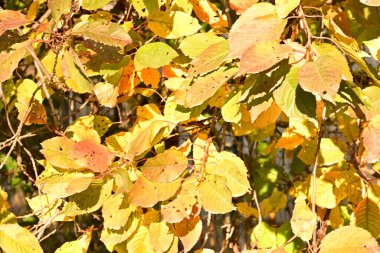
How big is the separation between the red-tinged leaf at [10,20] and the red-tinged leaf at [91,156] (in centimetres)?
22

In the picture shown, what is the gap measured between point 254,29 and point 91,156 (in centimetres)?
34

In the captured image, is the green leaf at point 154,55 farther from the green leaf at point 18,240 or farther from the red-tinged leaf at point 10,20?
the green leaf at point 18,240

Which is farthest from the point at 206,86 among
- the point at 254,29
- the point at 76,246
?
the point at 76,246

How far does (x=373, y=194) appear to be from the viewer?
1.21m

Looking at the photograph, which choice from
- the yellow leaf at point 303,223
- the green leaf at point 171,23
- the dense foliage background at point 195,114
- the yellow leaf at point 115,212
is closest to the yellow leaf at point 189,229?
the dense foliage background at point 195,114

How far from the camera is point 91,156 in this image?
1.02 metres

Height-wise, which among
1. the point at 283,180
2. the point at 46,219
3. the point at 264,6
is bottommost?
the point at 283,180

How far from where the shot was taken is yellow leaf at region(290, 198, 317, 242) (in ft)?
3.16

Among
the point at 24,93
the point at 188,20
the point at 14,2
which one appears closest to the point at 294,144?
the point at 188,20

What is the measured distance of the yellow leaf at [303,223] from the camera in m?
0.96

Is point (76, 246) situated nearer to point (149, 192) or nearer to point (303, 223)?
point (149, 192)

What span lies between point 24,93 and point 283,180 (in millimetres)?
741

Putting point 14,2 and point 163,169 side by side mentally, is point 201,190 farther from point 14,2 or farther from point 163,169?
point 14,2

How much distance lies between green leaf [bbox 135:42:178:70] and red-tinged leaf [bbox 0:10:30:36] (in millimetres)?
230
